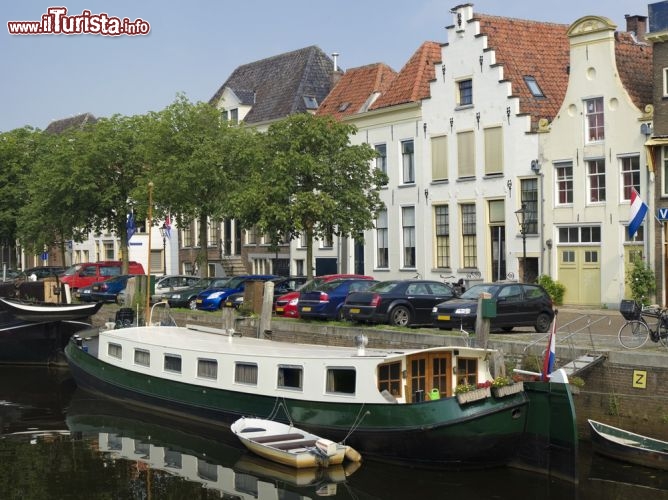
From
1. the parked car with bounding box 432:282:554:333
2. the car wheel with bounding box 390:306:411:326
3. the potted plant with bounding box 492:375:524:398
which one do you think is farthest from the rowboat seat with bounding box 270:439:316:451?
the car wheel with bounding box 390:306:411:326

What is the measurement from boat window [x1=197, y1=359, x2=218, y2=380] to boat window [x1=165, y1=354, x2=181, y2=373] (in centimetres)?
102

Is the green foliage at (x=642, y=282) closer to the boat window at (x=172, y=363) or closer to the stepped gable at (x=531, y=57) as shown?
the stepped gable at (x=531, y=57)

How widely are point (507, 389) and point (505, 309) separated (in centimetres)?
799

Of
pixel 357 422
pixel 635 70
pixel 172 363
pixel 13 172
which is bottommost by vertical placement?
pixel 357 422

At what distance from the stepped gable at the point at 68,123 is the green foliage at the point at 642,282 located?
58211 millimetres

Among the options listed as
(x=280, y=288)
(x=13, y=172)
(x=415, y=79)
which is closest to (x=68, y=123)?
(x=13, y=172)

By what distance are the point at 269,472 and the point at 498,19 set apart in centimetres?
2850

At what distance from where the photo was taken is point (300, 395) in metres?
23.0

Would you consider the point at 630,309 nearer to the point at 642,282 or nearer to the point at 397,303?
the point at 397,303

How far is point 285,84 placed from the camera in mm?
59125

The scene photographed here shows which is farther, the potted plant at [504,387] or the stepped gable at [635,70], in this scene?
the stepped gable at [635,70]

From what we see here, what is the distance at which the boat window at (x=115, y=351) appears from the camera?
29.9 metres

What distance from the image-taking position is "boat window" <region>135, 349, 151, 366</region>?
28.5 metres

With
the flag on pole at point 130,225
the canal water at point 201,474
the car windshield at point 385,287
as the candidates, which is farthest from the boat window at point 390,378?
the flag on pole at point 130,225
